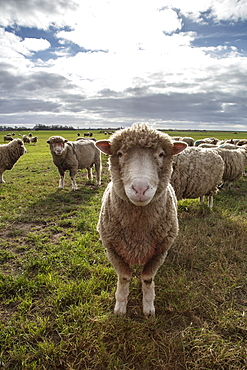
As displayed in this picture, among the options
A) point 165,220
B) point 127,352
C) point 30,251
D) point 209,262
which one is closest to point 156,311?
point 127,352

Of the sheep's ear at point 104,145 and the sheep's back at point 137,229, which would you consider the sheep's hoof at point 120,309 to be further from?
the sheep's ear at point 104,145

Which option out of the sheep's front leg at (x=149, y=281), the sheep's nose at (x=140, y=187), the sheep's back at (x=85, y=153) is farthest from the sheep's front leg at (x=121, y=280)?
the sheep's back at (x=85, y=153)

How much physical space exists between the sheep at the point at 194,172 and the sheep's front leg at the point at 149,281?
10.4 feet

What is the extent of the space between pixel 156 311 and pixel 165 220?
3.97 feet

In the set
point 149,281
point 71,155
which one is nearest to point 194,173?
point 149,281

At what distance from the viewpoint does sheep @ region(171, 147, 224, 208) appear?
5.65 metres

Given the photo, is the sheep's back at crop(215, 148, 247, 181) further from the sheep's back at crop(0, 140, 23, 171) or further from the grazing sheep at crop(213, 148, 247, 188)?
the sheep's back at crop(0, 140, 23, 171)

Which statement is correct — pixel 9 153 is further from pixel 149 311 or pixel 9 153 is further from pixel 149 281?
pixel 149 311

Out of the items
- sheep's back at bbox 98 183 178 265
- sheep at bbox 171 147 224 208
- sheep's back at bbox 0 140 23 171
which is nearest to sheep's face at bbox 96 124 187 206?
sheep's back at bbox 98 183 178 265

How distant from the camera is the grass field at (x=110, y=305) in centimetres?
216

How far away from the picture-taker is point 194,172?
5.76m

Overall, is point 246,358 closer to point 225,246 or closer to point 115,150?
point 225,246

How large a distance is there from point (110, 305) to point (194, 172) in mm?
4112

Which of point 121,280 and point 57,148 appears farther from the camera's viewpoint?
point 57,148
